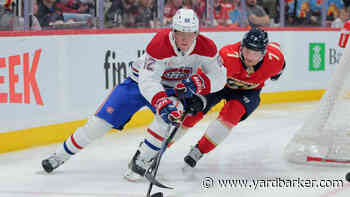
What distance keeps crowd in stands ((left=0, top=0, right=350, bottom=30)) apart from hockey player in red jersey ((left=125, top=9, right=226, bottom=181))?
5.93 ft

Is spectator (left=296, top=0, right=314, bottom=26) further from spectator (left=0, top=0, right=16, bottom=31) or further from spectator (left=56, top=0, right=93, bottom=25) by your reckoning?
spectator (left=0, top=0, right=16, bottom=31)

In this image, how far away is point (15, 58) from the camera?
4906mm

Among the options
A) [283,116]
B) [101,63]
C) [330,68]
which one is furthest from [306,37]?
[101,63]

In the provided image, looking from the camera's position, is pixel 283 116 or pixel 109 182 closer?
pixel 109 182

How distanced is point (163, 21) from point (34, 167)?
3.02 metres

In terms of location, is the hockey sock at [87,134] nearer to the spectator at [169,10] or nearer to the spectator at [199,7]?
the spectator at [169,10]

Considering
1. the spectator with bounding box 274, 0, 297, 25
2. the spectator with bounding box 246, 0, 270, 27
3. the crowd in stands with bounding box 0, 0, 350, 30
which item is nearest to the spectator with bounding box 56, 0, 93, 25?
the crowd in stands with bounding box 0, 0, 350, 30

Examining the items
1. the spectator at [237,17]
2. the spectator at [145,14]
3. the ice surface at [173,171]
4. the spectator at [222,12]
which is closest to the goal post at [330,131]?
the ice surface at [173,171]

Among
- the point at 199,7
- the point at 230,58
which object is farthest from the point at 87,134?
the point at 199,7

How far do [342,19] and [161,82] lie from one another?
599cm

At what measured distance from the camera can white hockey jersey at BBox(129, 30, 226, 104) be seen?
11.7 feet

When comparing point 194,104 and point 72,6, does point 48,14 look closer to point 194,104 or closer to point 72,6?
point 72,6

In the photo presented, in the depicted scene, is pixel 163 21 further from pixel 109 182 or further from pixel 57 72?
pixel 109 182

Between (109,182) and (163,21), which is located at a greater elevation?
(163,21)
